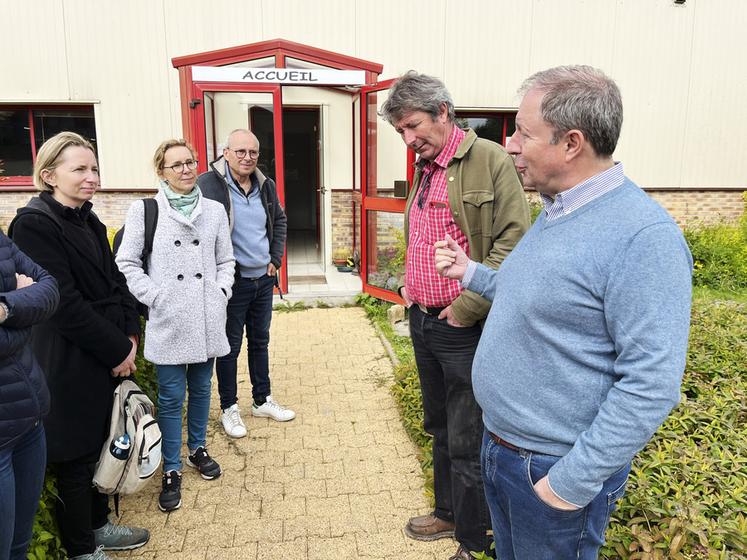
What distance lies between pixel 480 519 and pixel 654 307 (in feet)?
5.96

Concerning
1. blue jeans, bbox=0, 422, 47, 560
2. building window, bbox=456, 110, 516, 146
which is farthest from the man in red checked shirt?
building window, bbox=456, 110, 516, 146

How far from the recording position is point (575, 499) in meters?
1.49

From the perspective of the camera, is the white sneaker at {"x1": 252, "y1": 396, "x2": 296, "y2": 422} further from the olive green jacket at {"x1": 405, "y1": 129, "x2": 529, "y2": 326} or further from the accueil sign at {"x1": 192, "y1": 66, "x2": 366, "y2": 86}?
the accueil sign at {"x1": 192, "y1": 66, "x2": 366, "y2": 86}

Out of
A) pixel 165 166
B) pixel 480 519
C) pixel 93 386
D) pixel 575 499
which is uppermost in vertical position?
pixel 165 166

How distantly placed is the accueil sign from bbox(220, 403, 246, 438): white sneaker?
14.4 feet

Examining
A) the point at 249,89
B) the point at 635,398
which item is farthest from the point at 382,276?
the point at 635,398

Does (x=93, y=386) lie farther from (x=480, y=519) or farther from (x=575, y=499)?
(x=575, y=499)

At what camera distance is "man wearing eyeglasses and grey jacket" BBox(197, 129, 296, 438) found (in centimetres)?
399

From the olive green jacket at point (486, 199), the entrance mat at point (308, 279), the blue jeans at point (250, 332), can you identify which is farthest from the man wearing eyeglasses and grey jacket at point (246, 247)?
the entrance mat at point (308, 279)

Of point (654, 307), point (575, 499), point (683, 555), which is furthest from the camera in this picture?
point (683, 555)

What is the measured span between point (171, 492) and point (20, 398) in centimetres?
163

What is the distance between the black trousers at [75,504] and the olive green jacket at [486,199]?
1.94 meters

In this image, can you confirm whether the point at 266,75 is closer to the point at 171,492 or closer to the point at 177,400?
the point at 177,400

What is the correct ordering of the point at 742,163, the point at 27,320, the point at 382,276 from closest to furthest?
the point at 27,320
the point at 382,276
the point at 742,163
